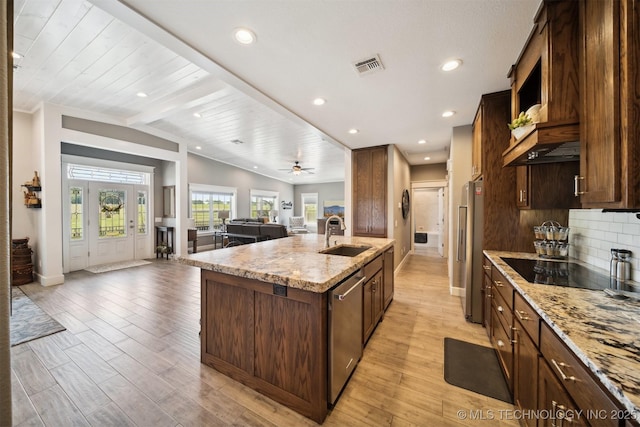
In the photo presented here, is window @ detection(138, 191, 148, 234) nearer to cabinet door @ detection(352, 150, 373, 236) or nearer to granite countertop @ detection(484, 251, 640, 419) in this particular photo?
cabinet door @ detection(352, 150, 373, 236)

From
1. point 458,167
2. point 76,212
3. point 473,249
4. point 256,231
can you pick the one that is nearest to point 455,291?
point 473,249

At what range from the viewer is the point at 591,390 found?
769mm

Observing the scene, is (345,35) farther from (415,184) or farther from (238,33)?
(415,184)

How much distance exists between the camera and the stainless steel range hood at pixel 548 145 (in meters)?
1.39

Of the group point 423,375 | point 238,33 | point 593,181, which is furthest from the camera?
point 423,375

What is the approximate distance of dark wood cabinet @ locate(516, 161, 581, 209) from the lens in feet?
6.69

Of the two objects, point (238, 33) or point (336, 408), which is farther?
point (238, 33)

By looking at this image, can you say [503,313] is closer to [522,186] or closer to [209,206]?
[522,186]

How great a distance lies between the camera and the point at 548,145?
149 centimetres

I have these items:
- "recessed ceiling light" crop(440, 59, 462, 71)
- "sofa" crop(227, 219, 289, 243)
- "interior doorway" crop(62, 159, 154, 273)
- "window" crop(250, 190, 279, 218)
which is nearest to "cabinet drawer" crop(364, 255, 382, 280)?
"recessed ceiling light" crop(440, 59, 462, 71)

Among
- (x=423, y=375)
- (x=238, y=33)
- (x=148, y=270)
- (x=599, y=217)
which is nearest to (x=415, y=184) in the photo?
(x=599, y=217)

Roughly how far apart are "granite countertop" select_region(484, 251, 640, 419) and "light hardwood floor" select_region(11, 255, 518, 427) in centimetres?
95

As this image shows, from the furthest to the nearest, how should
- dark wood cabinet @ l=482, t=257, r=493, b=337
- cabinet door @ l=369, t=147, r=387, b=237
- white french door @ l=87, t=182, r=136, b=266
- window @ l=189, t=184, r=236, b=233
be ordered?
window @ l=189, t=184, r=236, b=233 → white french door @ l=87, t=182, r=136, b=266 → cabinet door @ l=369, t=147, r=387, b=237 → dark wood cabinet @ l=482, t=257, r=493, b=337

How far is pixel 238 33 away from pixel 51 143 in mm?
4734
